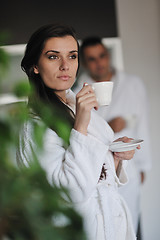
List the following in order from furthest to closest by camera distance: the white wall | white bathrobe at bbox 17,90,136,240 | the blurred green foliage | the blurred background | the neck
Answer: the white wall < the blurred background < the neck < white bathrobe at bbox 17,90,136,240 < the blurred green foliage

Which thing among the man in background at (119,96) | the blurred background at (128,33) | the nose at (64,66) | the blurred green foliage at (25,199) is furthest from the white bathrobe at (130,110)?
the blurred green foliage at (25,199)

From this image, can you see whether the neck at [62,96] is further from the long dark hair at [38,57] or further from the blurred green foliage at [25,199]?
the blurred green foliage at [25,199]

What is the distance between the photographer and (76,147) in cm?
118

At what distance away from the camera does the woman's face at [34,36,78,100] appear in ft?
4.34

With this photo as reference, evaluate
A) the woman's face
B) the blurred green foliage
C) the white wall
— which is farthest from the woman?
the white wall

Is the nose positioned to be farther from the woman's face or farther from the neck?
the neck

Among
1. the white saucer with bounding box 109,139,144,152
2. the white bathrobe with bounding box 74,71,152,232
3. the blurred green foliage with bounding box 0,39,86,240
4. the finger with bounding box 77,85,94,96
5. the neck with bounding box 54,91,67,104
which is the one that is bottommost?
the white bathrobe with bounding box 74,71,152,232

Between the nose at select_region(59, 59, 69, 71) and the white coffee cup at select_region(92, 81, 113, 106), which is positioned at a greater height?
the nose at select_region(59, 59, 69, 71)

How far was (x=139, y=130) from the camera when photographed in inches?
117

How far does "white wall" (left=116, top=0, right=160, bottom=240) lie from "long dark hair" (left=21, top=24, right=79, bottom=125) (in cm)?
215

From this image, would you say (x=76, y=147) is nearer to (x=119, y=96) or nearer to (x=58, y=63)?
(x=58, y=63)

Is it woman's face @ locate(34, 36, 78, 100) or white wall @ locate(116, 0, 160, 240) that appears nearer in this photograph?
woman's face @ locate(34, 36, 78, 100)

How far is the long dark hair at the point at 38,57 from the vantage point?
4.32 ft

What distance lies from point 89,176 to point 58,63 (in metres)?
Answer: 0.42
